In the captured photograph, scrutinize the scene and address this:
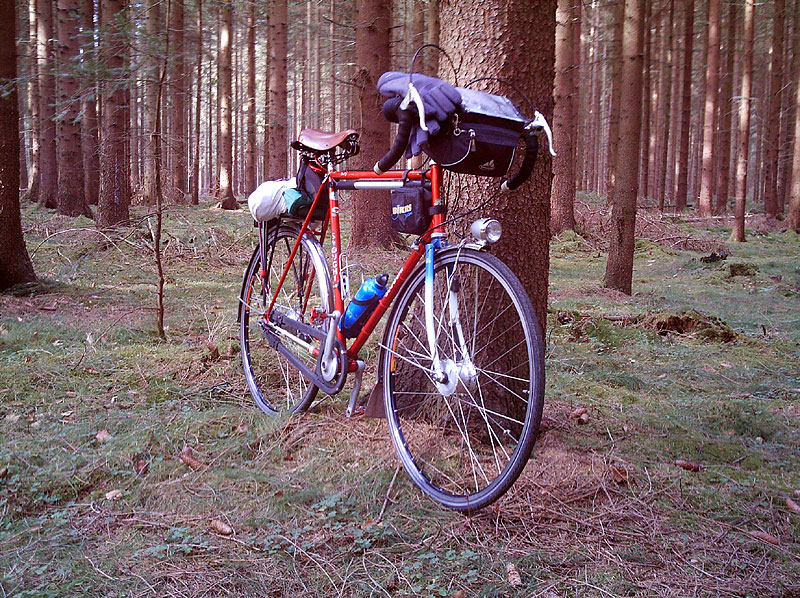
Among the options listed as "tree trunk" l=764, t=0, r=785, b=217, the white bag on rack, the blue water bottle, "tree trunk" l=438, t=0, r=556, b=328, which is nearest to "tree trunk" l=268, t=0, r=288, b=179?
the white bag on rack

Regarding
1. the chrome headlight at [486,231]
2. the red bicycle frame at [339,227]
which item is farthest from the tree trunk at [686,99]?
the chrome headlight at [486,231]

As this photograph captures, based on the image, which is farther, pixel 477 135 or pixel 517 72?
pixel 517 72

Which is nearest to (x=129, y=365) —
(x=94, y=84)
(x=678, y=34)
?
(x=94, y=84)

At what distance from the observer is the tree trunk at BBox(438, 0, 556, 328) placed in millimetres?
3105

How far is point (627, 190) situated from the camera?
877cm

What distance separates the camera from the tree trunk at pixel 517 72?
122 inches

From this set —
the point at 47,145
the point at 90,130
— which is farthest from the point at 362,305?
the point at 47,145

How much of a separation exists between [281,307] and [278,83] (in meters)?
13.8

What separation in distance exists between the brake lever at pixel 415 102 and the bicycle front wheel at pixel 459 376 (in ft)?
1.62

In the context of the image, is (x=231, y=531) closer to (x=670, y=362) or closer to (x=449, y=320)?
(x=449, y=320)

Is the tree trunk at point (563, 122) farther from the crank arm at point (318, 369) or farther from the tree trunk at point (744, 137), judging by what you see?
the crank arm at point (318, 369)

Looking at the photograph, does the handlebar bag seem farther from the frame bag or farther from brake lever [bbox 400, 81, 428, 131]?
the frame bag

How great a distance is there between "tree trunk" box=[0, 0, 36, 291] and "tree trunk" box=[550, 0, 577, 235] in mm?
8744

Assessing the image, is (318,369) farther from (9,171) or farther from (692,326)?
(9,171)
